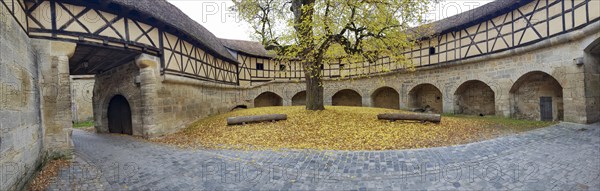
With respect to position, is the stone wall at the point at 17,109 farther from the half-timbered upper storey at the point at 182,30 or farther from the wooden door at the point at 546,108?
the wooden door at the point at 546,108

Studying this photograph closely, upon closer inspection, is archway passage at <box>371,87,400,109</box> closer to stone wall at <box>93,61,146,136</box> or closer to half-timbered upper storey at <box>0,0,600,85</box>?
half-timbered upper storey at <box>0,0,600,85</box>

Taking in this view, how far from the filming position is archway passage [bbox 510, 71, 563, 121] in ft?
34.7

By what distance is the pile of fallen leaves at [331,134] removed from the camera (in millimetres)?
6566

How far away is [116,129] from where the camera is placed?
10359 millimetres

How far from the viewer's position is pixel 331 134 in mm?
7578

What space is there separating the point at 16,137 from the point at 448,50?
57.1 ft

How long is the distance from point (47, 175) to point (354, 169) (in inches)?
234

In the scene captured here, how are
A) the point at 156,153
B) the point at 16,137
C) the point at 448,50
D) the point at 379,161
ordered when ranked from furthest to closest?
1. the point at 448,50
2. the point at 156,153
3. the point at 379,161
4. the point at 16,137

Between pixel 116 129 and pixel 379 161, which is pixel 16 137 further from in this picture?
pixel 116 129

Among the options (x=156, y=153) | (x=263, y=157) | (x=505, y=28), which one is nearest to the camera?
(x=263, y=157)

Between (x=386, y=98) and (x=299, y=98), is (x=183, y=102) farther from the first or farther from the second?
(x=386, y=98)

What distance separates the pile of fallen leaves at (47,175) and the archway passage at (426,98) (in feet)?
57.9

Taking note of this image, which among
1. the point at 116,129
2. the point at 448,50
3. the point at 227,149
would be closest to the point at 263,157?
the point at 227,149

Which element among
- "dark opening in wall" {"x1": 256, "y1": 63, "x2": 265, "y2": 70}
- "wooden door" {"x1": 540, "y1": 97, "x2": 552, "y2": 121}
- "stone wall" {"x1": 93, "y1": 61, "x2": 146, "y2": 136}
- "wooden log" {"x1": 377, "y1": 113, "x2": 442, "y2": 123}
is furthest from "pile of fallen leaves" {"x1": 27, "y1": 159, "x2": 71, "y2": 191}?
"wooden door" {"x1": 540, "y1": 97, "x2": 552, "y2": 121}
